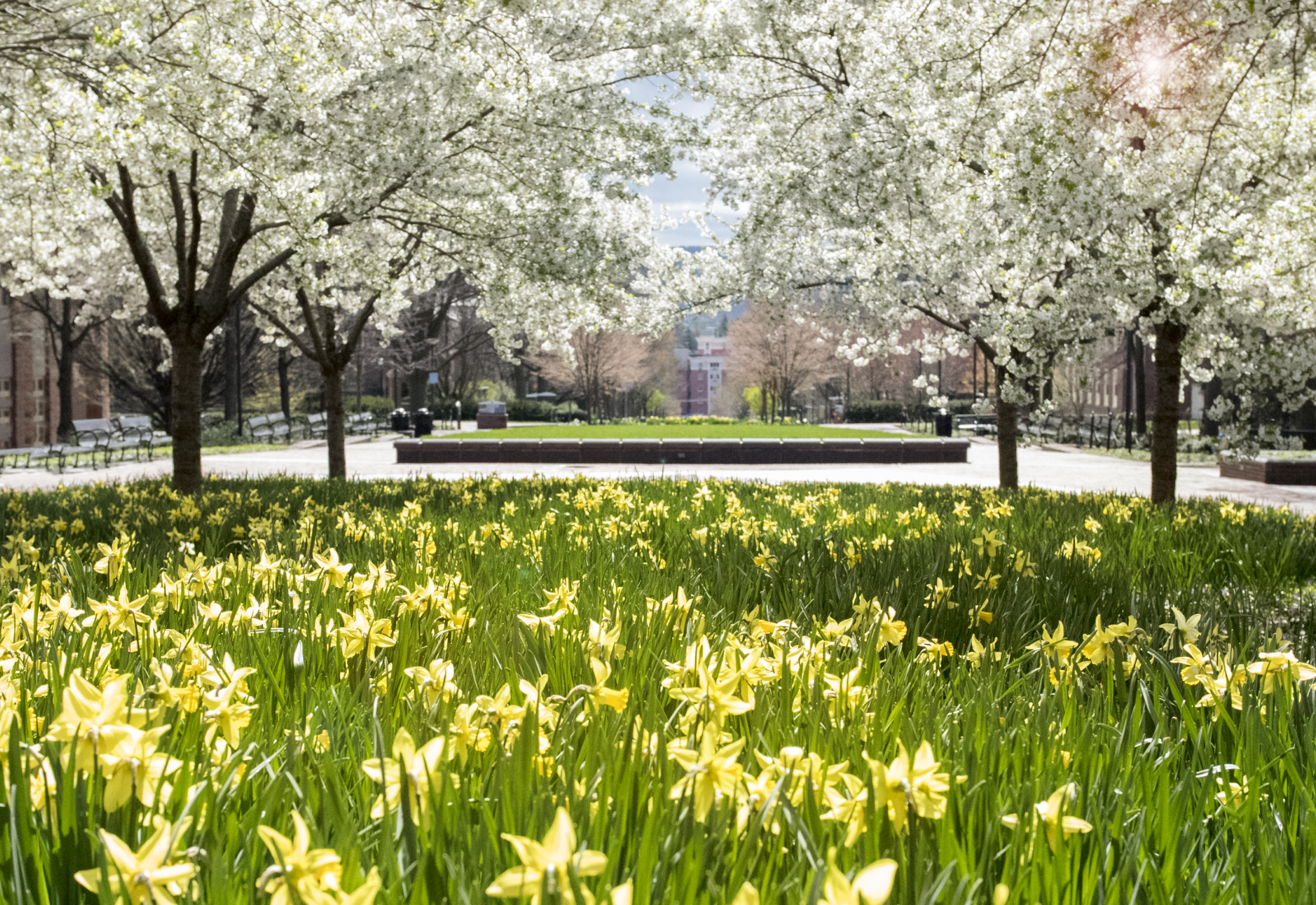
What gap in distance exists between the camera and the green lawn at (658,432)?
25.6 metres

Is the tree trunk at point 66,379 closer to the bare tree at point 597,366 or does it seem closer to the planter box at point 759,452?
the bare tree at point 597,366

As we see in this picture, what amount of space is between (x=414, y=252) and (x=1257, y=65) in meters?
10.7

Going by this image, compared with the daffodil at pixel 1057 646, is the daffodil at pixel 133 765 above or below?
above

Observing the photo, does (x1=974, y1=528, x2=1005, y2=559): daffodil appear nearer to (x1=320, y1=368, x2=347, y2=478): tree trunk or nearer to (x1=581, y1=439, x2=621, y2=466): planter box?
(x1=320, y1=368, x2=347, y2=478): tree trunk

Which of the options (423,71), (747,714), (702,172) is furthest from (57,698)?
(702,172)

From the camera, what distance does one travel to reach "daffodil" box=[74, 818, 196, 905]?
2.93 ft

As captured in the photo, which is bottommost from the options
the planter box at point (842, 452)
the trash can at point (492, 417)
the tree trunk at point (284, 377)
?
the planter box at point (842, 452)

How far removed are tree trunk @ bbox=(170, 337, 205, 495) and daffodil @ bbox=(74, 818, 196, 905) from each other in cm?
946

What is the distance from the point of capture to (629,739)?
4.75ft

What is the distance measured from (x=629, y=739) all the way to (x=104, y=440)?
31205 mm

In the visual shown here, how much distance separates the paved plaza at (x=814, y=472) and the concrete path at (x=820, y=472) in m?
0.04

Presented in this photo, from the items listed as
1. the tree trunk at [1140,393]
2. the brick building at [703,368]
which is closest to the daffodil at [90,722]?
the tree trunk at [1140,393]

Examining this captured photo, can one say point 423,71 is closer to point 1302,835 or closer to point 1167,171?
point 1167,171

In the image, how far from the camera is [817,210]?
435 inches
